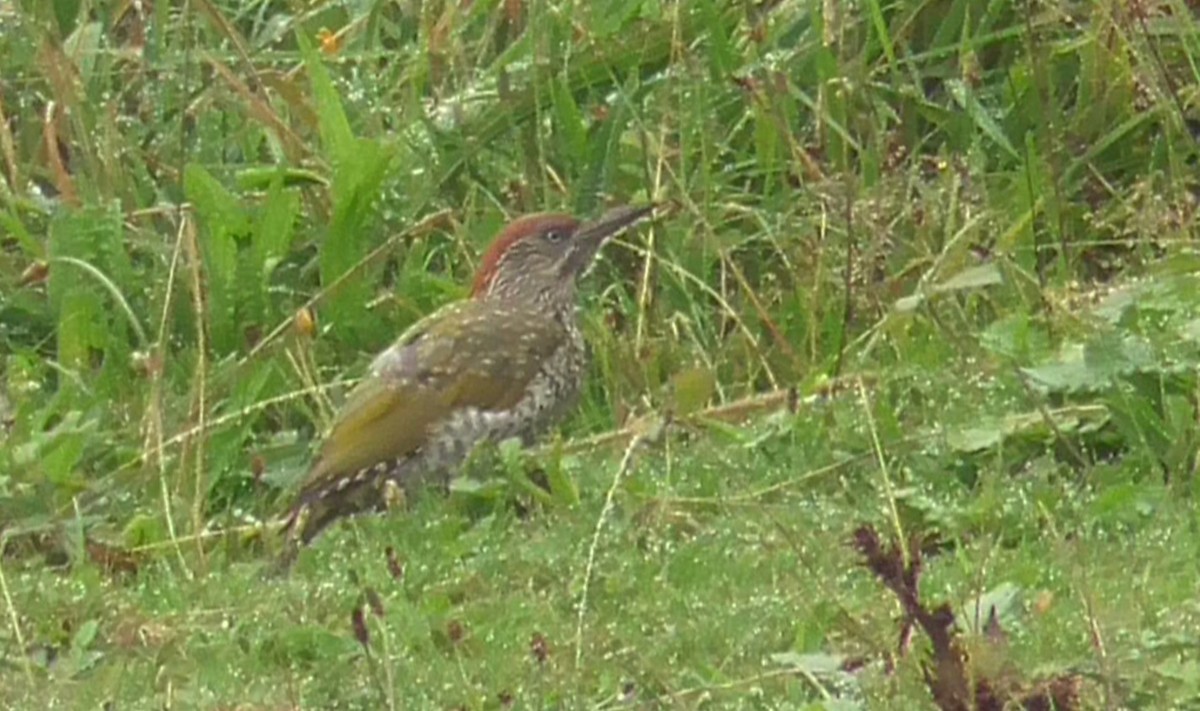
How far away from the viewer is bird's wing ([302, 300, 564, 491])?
696cm

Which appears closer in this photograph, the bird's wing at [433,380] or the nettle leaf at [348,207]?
the bird's wing at [433,380]

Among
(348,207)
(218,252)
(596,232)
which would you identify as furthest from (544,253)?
(218,252)

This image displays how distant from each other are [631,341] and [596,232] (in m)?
0.30

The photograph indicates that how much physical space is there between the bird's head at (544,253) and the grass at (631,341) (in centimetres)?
14

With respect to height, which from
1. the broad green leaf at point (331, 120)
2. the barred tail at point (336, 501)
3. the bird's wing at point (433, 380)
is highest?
the broad green leaf at point (331, 120)

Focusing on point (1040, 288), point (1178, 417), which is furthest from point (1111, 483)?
point (1040, 288)

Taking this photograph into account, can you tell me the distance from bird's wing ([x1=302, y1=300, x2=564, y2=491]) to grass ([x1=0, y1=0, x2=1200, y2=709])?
7.8 inches

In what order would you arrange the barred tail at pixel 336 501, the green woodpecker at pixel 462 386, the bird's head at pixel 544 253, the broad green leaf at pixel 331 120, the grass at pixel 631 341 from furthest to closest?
the broad green leaf at pixel 331 120, the bird's head at pixel 544 253, the green woodpecker at pixel 462 386, the barred tail at pixel 336 501, the grass at pixel 631 341

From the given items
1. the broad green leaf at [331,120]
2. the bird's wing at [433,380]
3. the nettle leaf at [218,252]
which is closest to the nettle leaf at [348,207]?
the broad green leaf at [331,120]

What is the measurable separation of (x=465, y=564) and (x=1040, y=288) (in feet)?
5.25

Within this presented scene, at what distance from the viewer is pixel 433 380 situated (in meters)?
7.16

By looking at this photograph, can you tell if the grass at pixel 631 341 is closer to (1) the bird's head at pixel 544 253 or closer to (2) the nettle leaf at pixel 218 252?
(2) the nettle leaf at pixel 218 252

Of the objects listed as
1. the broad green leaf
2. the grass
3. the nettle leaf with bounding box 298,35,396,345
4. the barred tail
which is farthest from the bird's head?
the barred tail

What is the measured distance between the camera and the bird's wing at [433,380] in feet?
22.9
